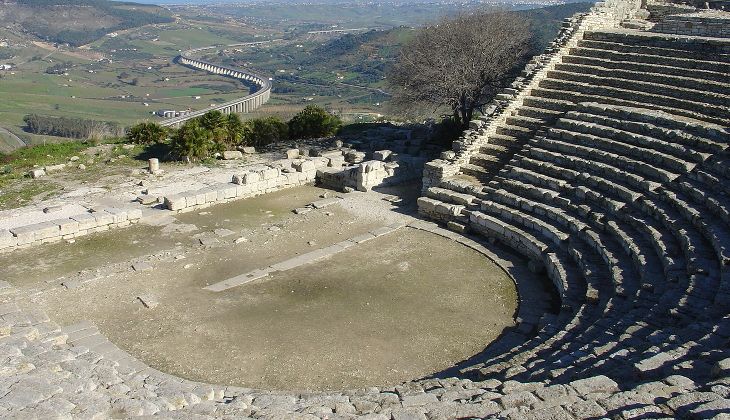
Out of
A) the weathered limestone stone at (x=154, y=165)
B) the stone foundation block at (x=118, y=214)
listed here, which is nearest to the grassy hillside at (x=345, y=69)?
the weathered limestone stone at (x=154, y=165)

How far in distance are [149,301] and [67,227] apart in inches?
184

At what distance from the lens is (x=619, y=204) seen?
599 inches

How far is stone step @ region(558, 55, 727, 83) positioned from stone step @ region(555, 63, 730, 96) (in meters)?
0.15

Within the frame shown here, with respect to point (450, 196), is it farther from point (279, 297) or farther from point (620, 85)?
point (279, 297)

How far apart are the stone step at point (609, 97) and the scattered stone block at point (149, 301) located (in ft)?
44.3

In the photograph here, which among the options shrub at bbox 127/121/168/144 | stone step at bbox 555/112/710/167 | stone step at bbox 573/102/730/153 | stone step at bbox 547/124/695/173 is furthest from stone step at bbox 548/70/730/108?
shrub at bbox 127/121/168/144

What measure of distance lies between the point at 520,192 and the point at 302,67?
87.8 meters

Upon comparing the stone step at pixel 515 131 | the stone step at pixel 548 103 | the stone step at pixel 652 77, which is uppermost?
the stone step at pixel 652 77

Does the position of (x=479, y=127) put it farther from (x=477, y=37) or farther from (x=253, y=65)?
(x=253, y=65)

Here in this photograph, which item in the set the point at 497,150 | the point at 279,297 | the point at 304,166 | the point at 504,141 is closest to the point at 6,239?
the point at 279,297

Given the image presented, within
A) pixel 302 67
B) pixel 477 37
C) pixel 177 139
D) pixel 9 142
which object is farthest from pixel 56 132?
pixel 302 67

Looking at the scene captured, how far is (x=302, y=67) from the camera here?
101 m

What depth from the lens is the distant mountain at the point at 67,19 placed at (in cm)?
14250

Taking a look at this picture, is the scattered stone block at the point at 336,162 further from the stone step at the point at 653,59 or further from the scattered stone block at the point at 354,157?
the stone step at the point at 653,59
